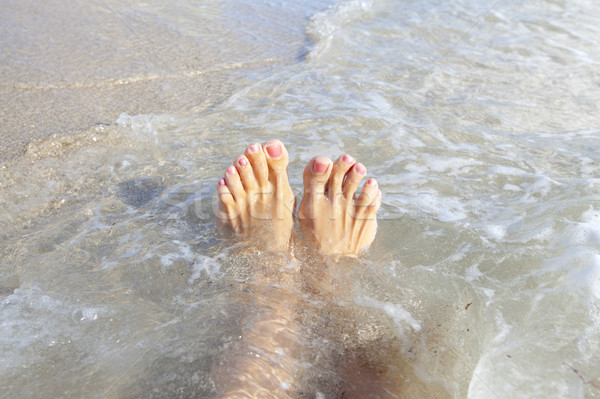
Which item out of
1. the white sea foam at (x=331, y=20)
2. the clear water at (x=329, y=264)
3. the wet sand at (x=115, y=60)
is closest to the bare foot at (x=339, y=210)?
the clear water at (x=329, y=264)

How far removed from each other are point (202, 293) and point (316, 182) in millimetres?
669

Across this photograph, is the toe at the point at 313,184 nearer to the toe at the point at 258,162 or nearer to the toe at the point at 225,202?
the toe at the point at 258,162

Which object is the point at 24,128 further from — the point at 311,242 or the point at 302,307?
the point at 302,307

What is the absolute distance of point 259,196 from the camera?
211 cm

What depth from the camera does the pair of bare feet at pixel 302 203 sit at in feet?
6.64

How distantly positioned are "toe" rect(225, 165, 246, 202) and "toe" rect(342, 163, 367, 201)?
440 millimetres

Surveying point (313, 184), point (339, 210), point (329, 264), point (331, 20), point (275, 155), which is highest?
point (331, 20)

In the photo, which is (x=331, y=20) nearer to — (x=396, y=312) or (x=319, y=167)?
(x=319, y=167)

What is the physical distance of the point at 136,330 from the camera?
1452mm

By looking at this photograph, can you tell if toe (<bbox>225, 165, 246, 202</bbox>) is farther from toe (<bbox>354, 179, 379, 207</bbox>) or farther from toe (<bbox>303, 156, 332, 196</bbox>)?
toe (<bbox>354, 179, 379, 207</bbox>)

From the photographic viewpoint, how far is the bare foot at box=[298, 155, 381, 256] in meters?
2.03

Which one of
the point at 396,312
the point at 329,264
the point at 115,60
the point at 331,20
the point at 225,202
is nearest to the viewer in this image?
the point at 396,312

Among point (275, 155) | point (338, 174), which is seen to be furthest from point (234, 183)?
point (338, 174)

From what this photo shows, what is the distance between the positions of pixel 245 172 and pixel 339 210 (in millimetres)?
429
